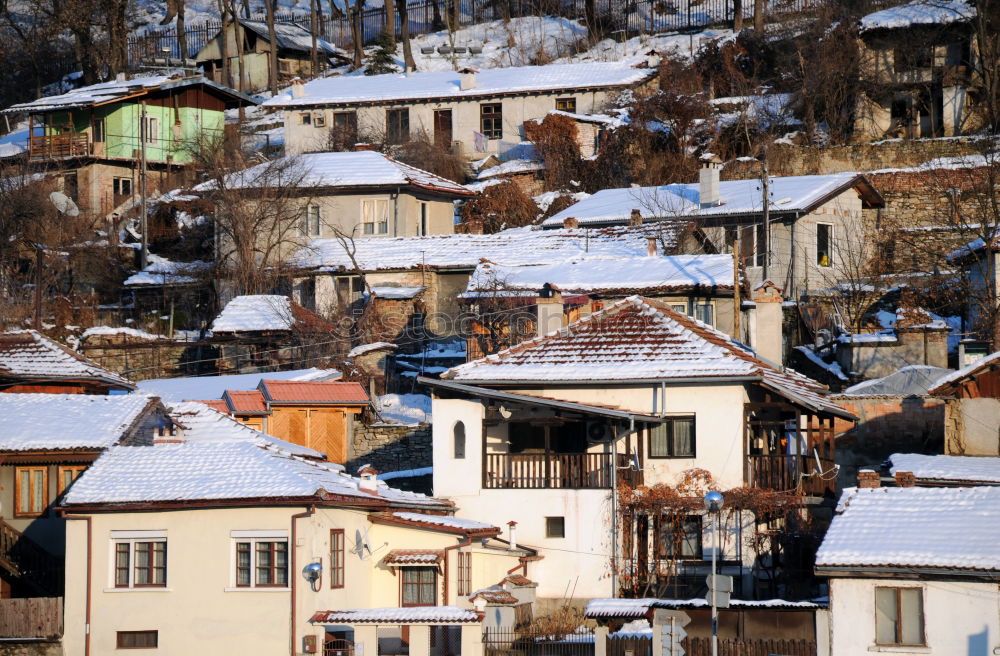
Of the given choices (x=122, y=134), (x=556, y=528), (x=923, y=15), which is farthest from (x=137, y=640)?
(x=122, y=134)

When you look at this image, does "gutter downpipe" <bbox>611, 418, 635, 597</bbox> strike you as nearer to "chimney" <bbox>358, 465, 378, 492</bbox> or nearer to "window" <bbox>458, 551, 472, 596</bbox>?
"window" <bbox>458, 551, 472, 596</bbox>

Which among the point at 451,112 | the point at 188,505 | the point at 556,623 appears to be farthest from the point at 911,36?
the point at 188,505

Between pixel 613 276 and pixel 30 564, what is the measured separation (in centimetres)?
1881

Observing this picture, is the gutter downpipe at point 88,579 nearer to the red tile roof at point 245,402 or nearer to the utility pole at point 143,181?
the red tile roof at point 245,402

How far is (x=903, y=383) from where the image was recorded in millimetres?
38656

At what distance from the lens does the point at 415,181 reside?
55.8m

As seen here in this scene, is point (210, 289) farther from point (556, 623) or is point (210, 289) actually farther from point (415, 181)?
point (556, 623)

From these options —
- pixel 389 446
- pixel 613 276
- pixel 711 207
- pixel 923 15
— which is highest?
pixel 923 15

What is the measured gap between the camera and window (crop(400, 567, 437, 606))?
29.6 metres

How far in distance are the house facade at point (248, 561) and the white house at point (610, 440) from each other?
2657 mm

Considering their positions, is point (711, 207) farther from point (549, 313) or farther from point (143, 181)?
point (143, 181)

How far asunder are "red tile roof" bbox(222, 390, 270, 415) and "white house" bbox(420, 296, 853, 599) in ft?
25.4

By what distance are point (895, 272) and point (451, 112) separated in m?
22.5

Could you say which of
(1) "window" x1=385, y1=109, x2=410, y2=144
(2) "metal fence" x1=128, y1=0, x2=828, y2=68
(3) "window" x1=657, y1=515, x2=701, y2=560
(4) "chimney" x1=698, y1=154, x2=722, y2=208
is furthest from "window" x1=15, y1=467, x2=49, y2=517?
(2) "metal fence" x1=128, y1=0, x2=828, y2=68
